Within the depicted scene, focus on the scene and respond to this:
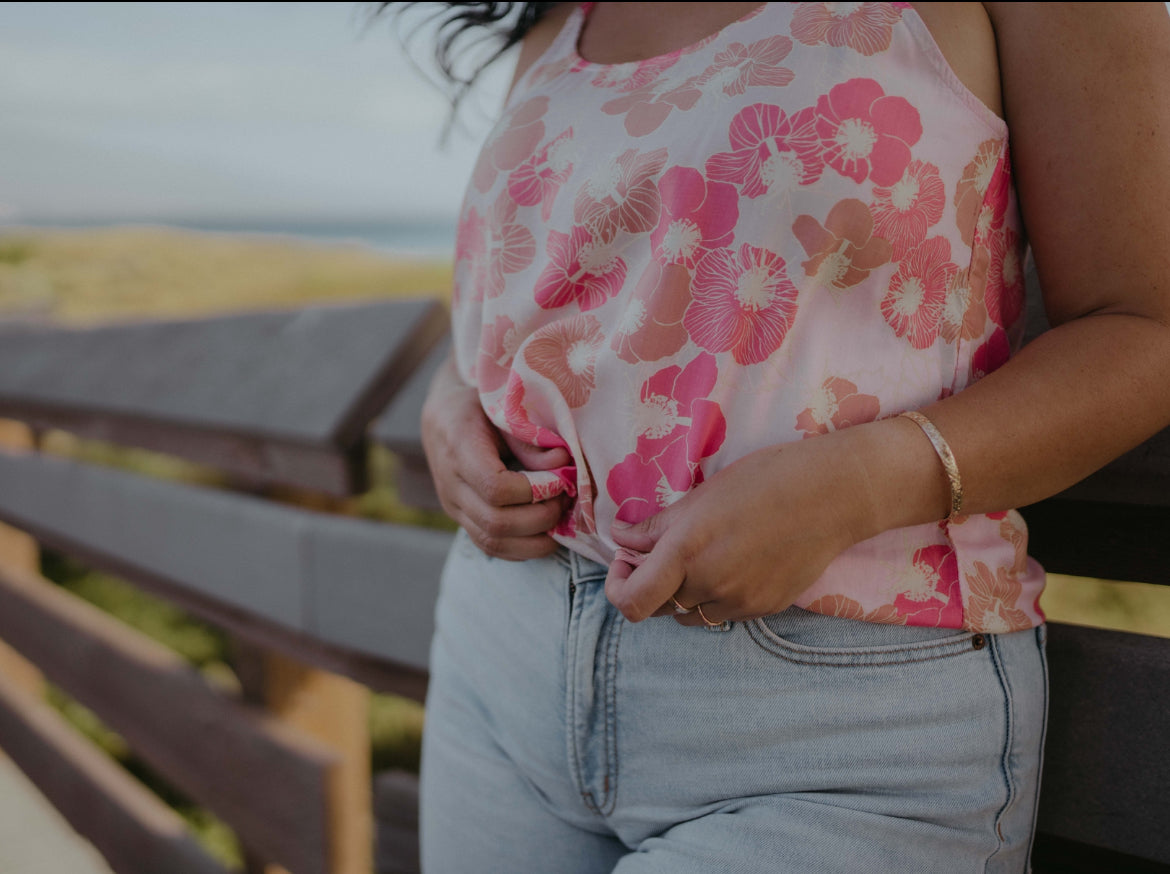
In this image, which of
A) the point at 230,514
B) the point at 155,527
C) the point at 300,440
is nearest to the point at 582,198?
the point at 300,440

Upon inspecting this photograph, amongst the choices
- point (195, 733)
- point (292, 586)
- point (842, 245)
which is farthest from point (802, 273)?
point (195, 733)

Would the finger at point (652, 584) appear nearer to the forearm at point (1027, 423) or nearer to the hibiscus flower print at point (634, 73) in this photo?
the forearm at point (1027, 423)

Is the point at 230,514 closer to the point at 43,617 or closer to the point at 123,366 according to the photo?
the point at 123,366

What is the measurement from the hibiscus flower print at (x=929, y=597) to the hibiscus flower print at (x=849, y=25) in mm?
396

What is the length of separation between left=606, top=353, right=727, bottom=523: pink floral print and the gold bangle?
0.15 meters

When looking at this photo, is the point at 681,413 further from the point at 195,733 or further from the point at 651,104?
the point at 195,733

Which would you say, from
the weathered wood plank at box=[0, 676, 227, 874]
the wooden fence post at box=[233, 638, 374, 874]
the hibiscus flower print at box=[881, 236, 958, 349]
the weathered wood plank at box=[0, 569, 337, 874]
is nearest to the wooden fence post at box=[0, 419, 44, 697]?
the weathered wood plank at box=[0, 676, 227, 874]

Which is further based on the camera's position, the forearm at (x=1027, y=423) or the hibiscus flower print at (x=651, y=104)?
the hibiscus flower print at (x=651, y=104)

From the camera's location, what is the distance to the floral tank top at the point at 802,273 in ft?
2.00

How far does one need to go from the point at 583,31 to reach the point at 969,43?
16.4 inches

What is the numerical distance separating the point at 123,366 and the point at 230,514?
2.03 ft

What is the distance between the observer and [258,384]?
1573mm

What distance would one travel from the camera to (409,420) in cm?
129

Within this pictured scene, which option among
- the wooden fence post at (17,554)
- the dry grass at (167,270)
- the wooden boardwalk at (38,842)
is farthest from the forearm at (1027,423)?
the dry grass at (167,270)
